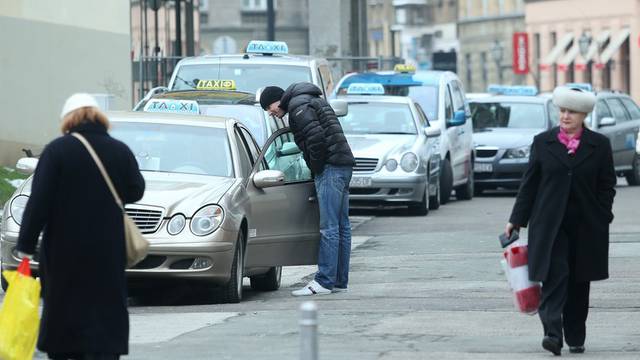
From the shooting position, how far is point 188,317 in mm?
12516

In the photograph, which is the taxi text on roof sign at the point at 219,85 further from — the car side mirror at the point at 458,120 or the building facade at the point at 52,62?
the building facade at the point at 52,62

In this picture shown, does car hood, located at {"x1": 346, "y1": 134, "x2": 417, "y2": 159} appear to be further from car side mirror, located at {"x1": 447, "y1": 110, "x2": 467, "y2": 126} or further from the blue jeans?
the blue jeans

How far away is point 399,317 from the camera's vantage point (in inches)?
492

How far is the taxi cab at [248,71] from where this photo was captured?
70.3 feet

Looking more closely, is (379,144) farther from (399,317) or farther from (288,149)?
(399,317)

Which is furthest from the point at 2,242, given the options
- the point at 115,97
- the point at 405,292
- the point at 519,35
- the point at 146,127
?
the point at 519,35

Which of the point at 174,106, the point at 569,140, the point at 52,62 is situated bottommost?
the point at 569,140

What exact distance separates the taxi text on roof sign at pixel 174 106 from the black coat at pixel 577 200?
21.1 ft

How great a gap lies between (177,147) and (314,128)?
1.05 metres

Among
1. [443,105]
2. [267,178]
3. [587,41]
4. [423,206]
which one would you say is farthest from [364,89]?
[587,41]

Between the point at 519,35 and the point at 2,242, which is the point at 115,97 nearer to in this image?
the point at 2,242

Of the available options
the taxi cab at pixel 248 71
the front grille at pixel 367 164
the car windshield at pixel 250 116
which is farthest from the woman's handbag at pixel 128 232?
the front grille at pixel 367 164

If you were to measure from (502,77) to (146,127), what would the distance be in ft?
248

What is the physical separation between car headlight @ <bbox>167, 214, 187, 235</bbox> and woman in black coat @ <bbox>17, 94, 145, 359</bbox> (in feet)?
14.5
